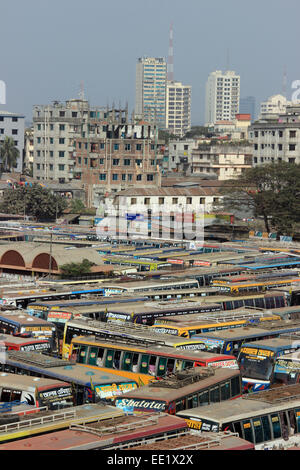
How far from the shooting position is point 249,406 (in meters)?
15.7

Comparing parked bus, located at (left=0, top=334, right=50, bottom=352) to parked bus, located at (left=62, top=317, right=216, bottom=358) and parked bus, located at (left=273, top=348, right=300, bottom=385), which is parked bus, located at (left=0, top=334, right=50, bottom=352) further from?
parked bus, located at (left=273, top=348, right=300, bottom=385)

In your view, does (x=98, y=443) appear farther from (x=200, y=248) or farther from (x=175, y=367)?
(x=200, y=248)

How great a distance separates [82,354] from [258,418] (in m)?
7.37

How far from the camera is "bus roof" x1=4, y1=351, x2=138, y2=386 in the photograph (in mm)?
18078

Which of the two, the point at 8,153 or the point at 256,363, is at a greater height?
the point at 8,153

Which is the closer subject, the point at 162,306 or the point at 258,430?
the point at 258,430

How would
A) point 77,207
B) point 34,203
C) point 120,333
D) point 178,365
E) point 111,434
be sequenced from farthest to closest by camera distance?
point 77,207 → point 34,203 → point 120,333 → point 178,365 → point 111,434

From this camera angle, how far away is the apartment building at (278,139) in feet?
268

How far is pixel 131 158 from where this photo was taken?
252 feet

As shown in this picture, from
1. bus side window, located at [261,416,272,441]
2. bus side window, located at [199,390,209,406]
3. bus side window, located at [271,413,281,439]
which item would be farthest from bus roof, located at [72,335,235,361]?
bus side window, located at [261,416,272,441]

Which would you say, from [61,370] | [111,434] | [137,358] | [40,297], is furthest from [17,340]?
[111,434]

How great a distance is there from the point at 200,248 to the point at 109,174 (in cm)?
3153

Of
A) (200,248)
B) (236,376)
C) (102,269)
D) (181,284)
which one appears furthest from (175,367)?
(200,248)

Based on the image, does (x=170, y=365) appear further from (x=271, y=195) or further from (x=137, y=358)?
(x=271, y=195)
